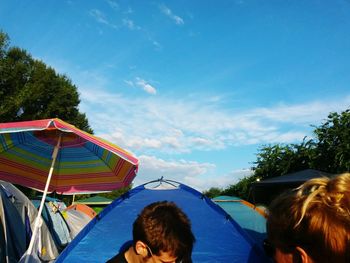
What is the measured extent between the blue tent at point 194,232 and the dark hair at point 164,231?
203cm

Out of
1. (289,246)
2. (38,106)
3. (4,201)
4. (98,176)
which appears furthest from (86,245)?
(38,106)

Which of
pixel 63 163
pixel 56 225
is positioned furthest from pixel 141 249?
pixel 56 225

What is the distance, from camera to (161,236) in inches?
87.7

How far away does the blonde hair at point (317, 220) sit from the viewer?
35.4 inches

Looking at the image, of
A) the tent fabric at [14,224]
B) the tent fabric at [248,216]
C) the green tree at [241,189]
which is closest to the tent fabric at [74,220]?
the tent fabric at [14,224]

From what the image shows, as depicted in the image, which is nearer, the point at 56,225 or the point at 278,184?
the point at 278,184

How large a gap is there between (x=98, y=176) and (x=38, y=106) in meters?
17.0

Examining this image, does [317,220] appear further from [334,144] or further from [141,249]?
[334,144]

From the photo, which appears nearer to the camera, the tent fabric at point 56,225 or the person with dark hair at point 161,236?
the person with dark hair at point 161,236

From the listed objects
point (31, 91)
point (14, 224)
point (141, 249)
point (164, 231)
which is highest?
point (31, 91)

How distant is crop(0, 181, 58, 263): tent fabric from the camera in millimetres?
5211

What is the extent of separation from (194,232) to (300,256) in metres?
3.49

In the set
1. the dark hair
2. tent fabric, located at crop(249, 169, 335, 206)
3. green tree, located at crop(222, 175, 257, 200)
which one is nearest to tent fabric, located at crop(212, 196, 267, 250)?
tent fabric, located at crop(249, 169, 335, 206)

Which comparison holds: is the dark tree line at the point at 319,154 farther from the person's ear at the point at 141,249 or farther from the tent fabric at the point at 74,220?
the person's ear at the point at 141,249
